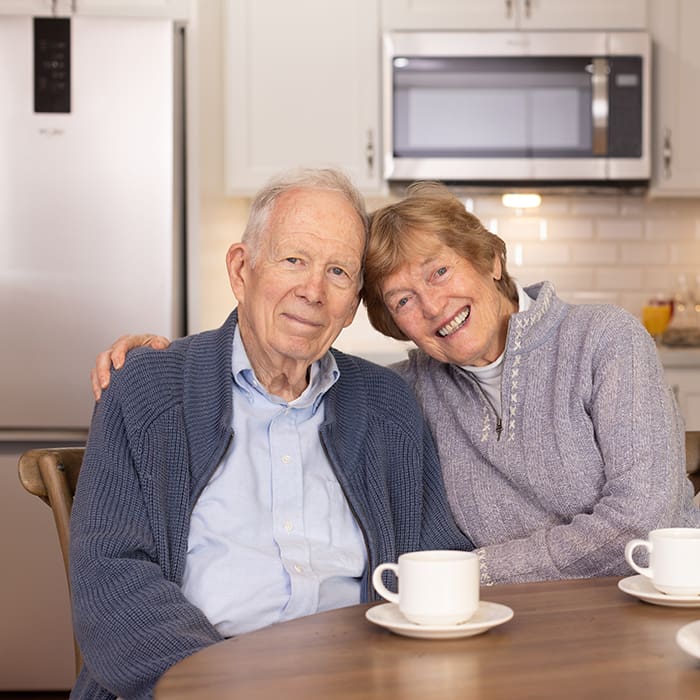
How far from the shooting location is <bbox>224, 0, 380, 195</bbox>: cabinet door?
3.81 meters

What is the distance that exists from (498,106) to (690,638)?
296 centimetres

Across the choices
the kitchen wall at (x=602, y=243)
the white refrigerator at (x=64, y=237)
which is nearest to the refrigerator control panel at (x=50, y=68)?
the white refrigerator at (x=64, y=237)

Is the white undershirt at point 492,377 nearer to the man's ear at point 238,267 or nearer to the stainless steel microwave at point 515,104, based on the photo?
the man's ear at point 238,267

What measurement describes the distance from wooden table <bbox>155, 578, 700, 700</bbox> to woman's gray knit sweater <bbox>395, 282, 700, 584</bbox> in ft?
1.39

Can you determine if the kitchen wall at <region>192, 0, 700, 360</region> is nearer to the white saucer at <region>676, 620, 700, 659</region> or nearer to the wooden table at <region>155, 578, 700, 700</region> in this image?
the wooden table at <region>155, 578, 700, 700</region>

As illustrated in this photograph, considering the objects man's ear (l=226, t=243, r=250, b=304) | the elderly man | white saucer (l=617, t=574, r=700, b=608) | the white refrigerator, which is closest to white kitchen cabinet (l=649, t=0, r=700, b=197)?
the white refrigerator

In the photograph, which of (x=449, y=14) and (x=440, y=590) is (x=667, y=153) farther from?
(x=440, y=590)

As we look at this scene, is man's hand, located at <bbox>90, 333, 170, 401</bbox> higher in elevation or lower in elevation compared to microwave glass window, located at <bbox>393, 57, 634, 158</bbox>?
lower

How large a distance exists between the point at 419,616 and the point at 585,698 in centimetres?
23

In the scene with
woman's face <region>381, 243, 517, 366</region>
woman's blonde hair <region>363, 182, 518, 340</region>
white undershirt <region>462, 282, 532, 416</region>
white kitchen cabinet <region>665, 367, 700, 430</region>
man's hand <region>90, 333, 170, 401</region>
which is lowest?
white kitchen cabinet <region>665, 367, 700, 430</region>

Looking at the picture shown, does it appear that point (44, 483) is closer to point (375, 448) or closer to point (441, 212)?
point (375, 448)

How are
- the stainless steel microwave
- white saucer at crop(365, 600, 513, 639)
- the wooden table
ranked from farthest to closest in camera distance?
the stainless steel microwave → white saucer at crop(365, 600, 513, 639) → the wooden table

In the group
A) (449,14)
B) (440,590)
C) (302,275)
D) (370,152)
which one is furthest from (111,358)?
(449,14)

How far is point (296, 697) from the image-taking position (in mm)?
958
